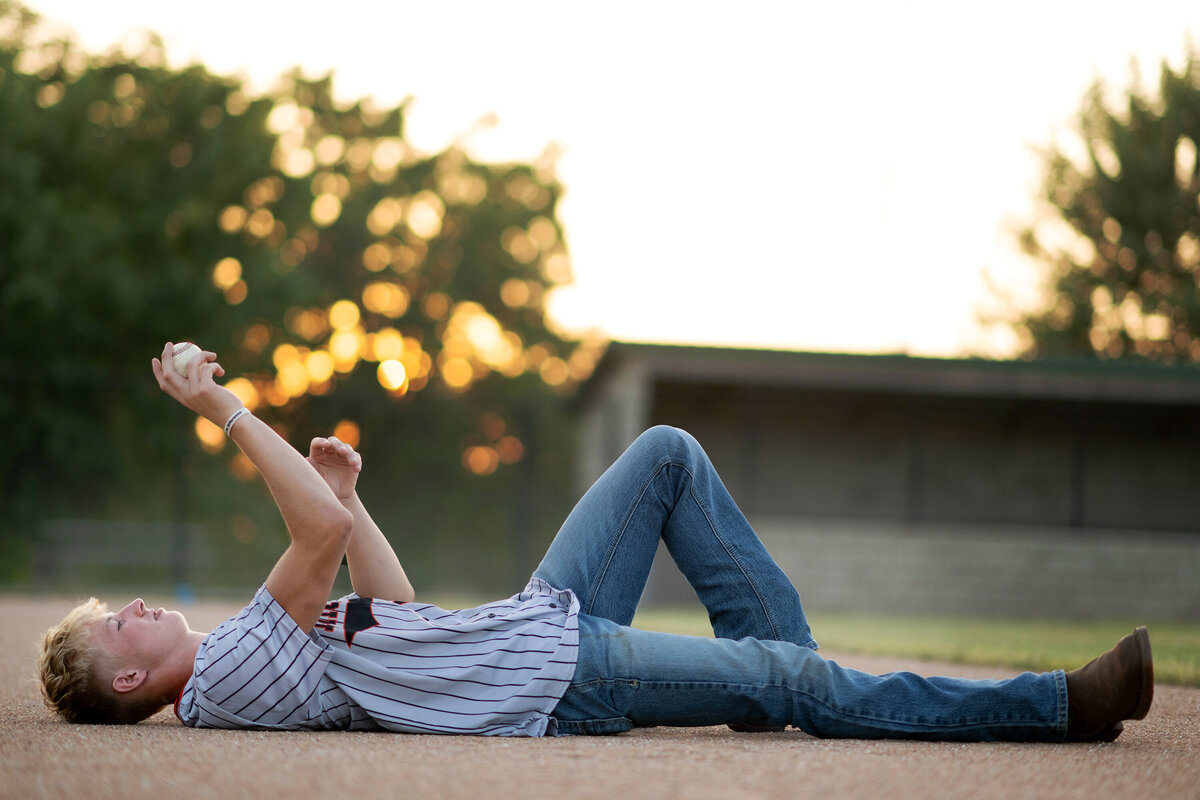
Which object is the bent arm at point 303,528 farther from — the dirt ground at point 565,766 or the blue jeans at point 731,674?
the blue jeans at point 731,674

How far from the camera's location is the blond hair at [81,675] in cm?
268

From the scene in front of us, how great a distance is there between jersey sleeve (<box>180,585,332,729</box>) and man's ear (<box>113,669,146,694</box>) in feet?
0.37

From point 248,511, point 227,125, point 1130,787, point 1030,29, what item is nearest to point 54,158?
point 227,125

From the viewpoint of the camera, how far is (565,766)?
2.23 m

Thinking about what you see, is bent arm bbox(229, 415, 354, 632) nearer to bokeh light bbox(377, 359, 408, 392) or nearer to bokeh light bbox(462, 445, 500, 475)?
bokeh light bbox(462, 445, 500, 475)

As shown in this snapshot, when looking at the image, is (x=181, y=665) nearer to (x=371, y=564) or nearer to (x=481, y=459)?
(x=371, y=564)

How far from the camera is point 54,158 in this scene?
19.9m

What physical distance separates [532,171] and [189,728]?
29.1m

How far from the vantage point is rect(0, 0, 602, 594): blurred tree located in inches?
639

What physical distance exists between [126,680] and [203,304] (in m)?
18.1

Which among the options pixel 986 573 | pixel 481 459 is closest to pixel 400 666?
pixel 986 573

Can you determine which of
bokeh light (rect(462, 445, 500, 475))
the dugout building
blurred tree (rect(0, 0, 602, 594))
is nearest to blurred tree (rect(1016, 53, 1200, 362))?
the dugout building

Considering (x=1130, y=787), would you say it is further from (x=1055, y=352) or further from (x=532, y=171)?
(x=532, y=171)

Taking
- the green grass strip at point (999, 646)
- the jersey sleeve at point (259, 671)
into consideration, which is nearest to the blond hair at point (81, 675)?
→ the jersey sleeve at point (259, 671)
